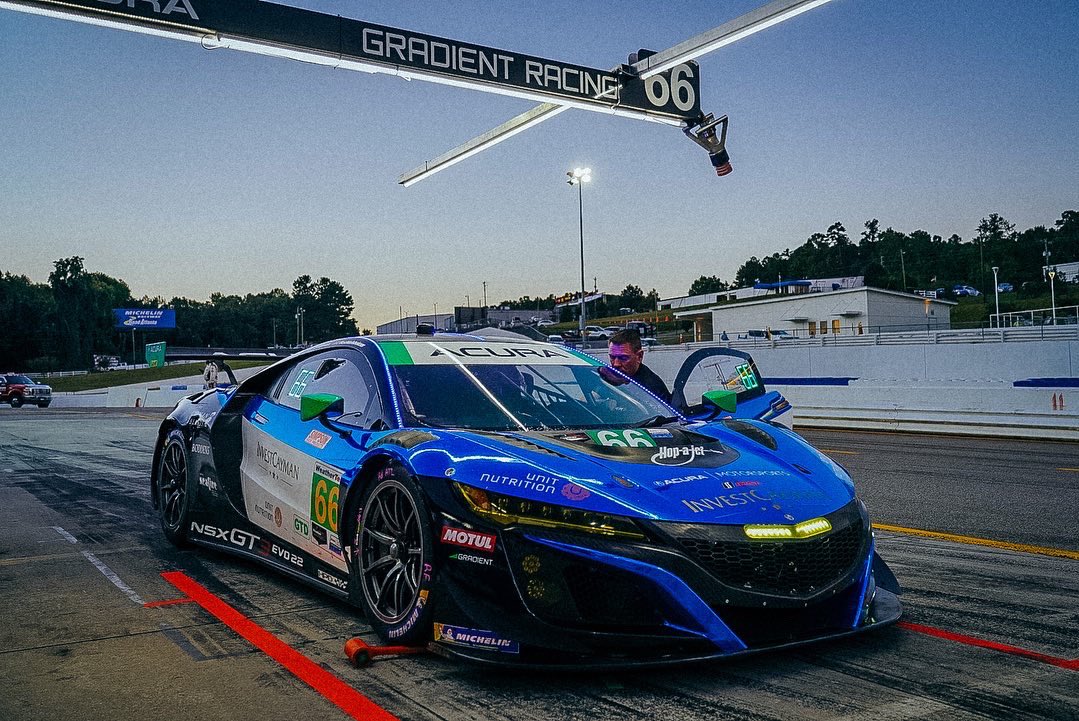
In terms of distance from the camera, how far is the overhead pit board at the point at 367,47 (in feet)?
19.6

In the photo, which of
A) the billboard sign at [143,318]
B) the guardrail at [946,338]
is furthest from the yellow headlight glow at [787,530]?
the billboard sign at [143,318]

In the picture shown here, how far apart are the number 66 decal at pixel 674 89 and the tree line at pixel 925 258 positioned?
10792cm

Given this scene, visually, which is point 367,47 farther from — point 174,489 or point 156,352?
point 156,352

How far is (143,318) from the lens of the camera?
94250 mm

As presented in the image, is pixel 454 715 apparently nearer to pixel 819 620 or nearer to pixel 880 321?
pixel 819 620

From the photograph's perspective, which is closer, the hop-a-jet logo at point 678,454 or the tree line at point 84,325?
the hop-a-jet logo at point 678,454

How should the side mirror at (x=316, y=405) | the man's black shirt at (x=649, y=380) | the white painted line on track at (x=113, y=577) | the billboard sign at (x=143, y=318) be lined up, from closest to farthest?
the side mirror at (x=316, y=405) < the white painted line on track at (x=113, y=577) < the man's black shirt at (x=649, y=380) < the billboard sign at (x=143, y=318)

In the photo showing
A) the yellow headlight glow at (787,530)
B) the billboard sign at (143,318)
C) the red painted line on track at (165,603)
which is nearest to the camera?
the yellow headlight glow at (787,530)

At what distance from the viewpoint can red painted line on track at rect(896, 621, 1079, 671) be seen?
318cm

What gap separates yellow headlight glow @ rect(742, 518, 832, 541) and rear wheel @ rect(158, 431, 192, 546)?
12.8 feet

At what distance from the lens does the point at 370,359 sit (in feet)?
14.3

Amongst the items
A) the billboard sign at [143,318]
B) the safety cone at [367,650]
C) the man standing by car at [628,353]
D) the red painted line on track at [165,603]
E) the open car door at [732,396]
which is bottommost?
the red painted line on track at [165,603]

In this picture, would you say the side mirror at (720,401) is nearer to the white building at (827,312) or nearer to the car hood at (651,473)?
the car hood at (651,473)

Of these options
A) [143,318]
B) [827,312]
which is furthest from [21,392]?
[143,318]
